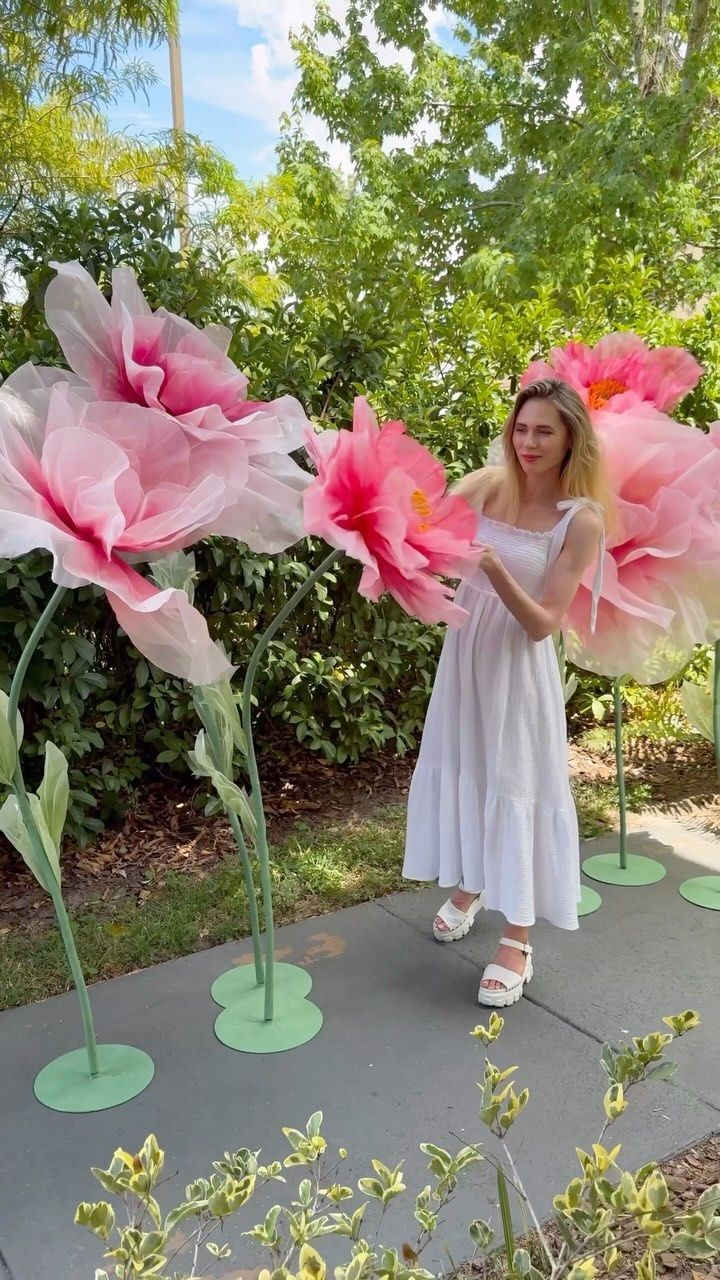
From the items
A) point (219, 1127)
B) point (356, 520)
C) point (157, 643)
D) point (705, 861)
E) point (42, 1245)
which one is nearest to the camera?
point (157, 643)

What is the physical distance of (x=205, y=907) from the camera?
3.00 metres

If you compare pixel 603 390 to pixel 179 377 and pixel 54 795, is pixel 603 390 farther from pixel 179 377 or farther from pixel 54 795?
pixel 54 795

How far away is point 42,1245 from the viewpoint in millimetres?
1645

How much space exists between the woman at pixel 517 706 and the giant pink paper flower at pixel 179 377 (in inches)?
38.3

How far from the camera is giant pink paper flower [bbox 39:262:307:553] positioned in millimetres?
1257

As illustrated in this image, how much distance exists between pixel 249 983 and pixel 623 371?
6.38 feet

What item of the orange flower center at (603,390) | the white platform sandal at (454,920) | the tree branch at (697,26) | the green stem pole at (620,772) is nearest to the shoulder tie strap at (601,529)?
the orange flower center at (603,390)

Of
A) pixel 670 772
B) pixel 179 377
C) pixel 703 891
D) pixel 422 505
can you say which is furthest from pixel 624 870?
pixel 179 377

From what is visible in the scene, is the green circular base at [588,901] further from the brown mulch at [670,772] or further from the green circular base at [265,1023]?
the green circular base at [265,1023]

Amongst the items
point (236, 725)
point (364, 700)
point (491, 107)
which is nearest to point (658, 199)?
point (491, 107)

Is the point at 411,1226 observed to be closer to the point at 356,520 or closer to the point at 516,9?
the point at 356,520

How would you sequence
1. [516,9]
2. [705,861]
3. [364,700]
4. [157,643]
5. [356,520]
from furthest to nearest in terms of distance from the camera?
[516,9], [364,700], [705,861], [356,520], [157,643]

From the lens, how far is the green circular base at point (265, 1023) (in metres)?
2.21

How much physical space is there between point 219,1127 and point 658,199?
28.0ft
